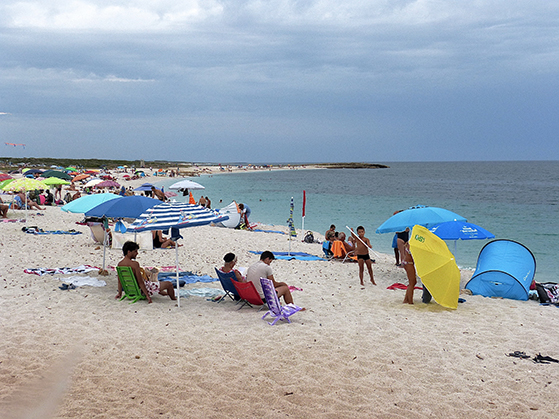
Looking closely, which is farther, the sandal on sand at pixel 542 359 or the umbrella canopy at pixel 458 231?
the umbrella canopy at pixel 458 231

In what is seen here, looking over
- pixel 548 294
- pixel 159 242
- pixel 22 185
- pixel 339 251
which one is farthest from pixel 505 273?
pixel 22 185

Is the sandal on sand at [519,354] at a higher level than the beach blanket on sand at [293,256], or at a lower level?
higher

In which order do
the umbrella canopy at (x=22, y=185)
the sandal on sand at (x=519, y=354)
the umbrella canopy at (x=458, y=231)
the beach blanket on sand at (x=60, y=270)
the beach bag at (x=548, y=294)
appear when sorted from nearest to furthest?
the sandal on sand at (x=519, y=354) < the beach bag at (x=548, y=294) < the beach blanket on sand at (x=60, y=270) < the umbrella canopy at (x=458, y=231) < the umbrella canopy at (x=22, y=185)

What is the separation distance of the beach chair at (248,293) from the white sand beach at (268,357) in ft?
0.74

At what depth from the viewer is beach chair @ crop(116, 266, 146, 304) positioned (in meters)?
7.15

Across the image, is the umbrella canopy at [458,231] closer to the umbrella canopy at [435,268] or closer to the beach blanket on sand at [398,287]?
the beach blanket on sand at [398,287]

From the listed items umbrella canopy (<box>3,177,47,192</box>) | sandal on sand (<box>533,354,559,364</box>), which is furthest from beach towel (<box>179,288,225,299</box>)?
umbrella canopy (<box>3,177,47,192</box>)

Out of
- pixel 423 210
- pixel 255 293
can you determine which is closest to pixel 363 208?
pixel 423 210

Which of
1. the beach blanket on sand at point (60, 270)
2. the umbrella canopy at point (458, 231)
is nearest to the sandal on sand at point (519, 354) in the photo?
Result: the umbrella canopy at point (458, 231)

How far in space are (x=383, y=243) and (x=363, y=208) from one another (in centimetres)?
1767

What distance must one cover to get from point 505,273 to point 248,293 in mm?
5134

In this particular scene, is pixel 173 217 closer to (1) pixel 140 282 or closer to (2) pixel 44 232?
(1) pixel 140 282

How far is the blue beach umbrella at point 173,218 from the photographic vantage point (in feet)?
21.7

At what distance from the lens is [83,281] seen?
8281 millimetres
